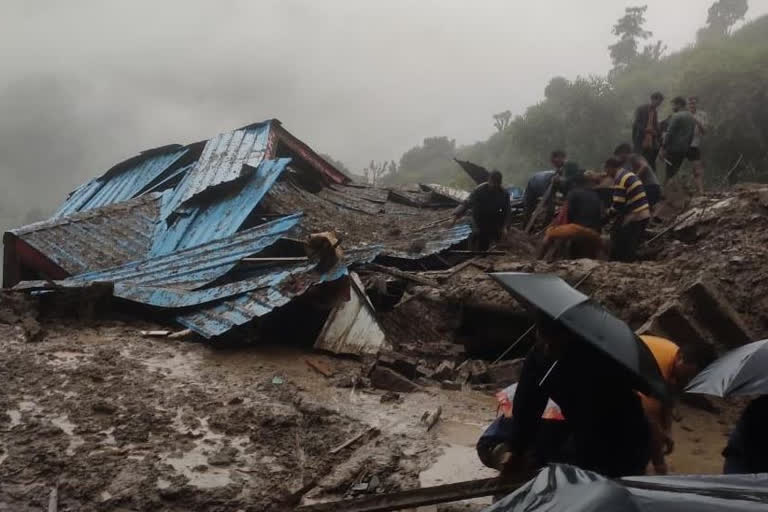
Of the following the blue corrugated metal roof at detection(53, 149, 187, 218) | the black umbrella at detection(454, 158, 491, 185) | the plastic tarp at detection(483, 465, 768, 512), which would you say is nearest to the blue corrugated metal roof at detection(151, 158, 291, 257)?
the blue corrugated metal roof at detection(53, 149, 187, 218)

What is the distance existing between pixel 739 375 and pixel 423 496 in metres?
1.41

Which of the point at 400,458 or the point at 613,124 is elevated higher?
the point at 613,124

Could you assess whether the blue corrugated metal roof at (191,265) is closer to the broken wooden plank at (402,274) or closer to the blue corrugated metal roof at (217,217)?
the blue corrugated metal roof at (217,217)

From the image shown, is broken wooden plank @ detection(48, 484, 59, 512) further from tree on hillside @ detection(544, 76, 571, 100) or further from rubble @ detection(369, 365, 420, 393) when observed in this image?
tree on hillside @ detection(544, 76, 571, 100)

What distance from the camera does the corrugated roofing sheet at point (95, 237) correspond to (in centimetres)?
815

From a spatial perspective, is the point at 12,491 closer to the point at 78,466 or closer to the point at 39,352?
the point at 78,466

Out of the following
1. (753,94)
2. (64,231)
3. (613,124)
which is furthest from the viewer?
(613,124)

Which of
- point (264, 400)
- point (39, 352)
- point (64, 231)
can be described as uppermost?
point (64, 231)

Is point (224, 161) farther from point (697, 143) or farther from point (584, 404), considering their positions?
point (584, 404)

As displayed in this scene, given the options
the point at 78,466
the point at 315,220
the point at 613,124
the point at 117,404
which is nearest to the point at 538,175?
the point at 315,220

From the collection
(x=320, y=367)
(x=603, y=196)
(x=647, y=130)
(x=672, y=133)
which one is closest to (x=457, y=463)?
(x=320, y=367)

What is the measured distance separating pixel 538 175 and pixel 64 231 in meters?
7.47

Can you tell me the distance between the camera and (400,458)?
3.69 metres

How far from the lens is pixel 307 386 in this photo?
504cm
